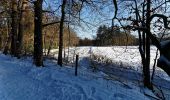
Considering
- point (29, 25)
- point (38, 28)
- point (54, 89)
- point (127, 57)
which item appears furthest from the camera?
point (127, 57)

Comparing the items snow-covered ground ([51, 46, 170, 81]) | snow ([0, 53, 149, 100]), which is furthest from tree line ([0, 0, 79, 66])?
snow-covered ground ([51, 46, 170, 81])

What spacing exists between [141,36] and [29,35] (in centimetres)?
3401

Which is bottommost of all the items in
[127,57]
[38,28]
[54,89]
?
[54,89]

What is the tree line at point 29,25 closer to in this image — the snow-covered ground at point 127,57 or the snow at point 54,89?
the snow at point 54,89

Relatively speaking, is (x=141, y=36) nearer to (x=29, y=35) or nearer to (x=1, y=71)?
(x=1, y=71)

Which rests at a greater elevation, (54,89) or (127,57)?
(127,57)

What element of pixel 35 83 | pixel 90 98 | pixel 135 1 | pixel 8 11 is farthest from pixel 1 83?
pixel 8 11

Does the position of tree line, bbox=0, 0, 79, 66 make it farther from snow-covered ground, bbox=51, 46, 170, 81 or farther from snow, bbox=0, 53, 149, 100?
snow-covered ground, bbox=51, 46, 170, 81

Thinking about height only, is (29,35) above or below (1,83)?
above

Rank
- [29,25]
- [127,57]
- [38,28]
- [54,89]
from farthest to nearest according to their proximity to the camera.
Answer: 1. [127,57]
2. [29,25]
3. [38,28]
4. [54,89]

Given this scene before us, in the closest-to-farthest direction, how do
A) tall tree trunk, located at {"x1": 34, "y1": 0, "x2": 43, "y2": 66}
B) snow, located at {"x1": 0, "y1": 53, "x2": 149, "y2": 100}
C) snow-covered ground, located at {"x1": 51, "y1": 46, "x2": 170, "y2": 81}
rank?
snow, located at {"x1": 0, "y1": 53, "x2": 149, "y2": 100}, tall tree trunk, located at {"x1": 34, "y1": 0, "x2": 43, "y2": 66}, snow-covered ground, located at {"x1": 51, "y1": 46, "x2": 170, "y2": 81}

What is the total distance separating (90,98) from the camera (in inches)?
494

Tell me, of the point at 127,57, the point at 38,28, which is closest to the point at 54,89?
the point at 38,28

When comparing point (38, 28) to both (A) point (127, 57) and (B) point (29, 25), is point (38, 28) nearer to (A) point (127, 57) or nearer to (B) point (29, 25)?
(B) point (29, 25)
